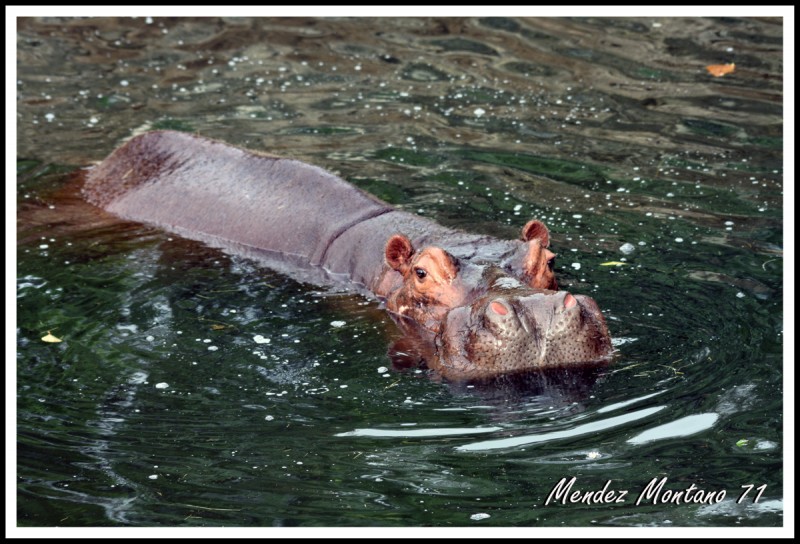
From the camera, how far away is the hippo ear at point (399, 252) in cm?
775

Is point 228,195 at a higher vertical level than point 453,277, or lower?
lower

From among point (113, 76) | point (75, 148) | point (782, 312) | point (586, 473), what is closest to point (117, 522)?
point (586, 473)

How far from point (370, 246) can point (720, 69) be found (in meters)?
6.27

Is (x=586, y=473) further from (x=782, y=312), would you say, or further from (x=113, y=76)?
(x=113, y=76)

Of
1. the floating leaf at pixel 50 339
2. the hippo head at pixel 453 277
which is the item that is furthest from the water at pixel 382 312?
the hippo head at pixel 453 277

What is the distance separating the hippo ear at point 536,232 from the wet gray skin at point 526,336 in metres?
1.09

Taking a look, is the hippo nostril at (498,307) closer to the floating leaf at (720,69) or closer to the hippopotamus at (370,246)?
the hippopotamus at (370,246)

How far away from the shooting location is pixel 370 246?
28.0ft

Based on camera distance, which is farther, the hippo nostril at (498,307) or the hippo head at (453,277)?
the hippo head at (453,277)

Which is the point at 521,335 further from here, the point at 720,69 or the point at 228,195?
the point at 720,69

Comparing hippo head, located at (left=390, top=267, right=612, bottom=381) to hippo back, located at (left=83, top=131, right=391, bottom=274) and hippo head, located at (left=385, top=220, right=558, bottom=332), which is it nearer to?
hippo head, located at (left=385, top=220, right=558, bottom=332)

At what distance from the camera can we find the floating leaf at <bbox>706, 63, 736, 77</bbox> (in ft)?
42.8

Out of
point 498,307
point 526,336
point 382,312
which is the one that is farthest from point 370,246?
point 526,336

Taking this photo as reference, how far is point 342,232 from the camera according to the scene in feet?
29.1
